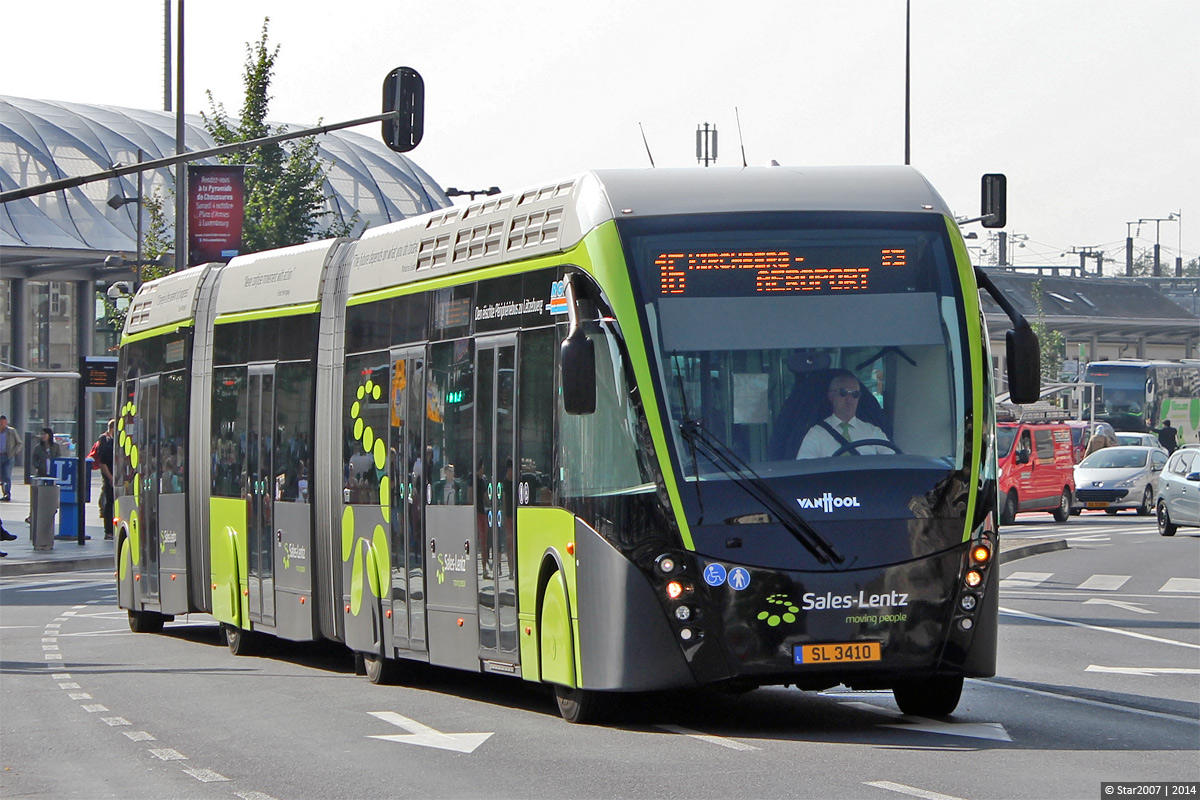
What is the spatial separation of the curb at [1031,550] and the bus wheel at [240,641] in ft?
Result: 51.5

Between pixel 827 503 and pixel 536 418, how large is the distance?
1.95 meters

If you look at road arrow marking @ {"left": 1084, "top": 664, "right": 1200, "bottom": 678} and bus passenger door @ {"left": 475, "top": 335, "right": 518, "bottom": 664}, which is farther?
road arrow marking @ {"left": 1084, "top": 664, "right": 1200, "bottom": 678}

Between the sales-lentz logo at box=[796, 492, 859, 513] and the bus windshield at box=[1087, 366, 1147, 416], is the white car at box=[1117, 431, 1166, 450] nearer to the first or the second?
the bus windshield at box=[1087, 366, 1147, 416]

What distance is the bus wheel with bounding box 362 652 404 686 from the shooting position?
1389 cm

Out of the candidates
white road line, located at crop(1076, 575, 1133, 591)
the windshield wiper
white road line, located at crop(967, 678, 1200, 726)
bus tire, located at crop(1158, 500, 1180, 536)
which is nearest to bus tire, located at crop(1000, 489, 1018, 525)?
bus tire, located at crop(1158, 500, 1180, 536)

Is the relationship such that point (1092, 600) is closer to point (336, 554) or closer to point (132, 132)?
point (336, 554)

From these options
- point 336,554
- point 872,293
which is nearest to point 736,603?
point 872,293

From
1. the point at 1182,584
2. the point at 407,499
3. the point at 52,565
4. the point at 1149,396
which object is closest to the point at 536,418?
the point at 407,499

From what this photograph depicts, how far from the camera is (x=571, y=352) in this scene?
→ 9867mm

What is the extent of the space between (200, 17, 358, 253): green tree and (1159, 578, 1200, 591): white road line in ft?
57.7

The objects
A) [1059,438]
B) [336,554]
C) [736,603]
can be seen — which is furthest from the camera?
[1059,438]

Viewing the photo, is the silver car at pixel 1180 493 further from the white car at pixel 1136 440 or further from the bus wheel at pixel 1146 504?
the white car at pixel 1136 440

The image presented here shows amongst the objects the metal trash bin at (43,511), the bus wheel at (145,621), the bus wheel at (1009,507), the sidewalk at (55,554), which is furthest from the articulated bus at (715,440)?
the bus wheel at (1009,507)

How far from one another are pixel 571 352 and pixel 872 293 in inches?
65.9
